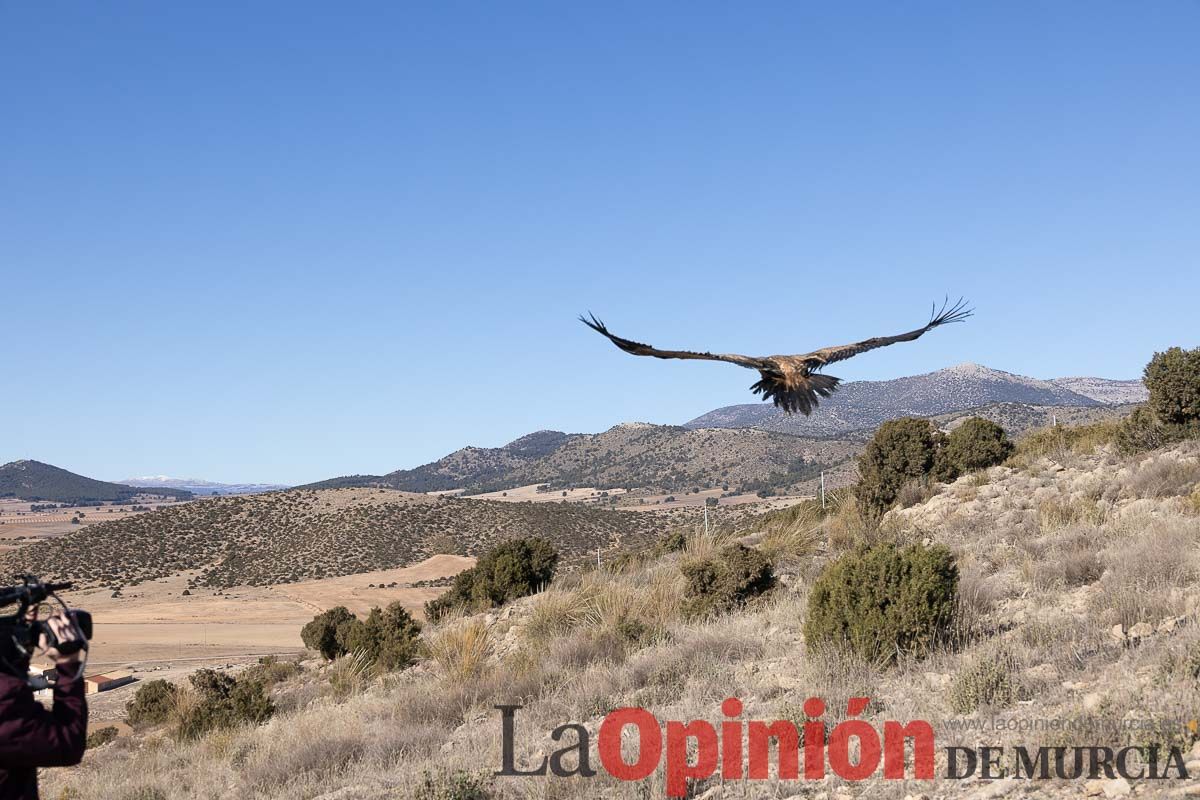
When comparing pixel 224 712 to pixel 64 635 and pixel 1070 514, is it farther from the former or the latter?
pixel 1070 514

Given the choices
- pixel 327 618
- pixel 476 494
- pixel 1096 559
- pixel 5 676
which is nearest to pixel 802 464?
pixel 476 494

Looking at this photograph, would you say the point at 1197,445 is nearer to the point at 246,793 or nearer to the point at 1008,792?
the point at 1008,792

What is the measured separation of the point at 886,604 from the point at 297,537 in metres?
66.9

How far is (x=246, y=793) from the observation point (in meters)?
6.74

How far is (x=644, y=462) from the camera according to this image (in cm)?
12594

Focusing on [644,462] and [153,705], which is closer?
[153,705]

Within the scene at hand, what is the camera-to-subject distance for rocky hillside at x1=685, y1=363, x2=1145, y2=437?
151m

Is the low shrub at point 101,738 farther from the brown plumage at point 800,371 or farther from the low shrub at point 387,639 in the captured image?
the brown plumage at point 800,371

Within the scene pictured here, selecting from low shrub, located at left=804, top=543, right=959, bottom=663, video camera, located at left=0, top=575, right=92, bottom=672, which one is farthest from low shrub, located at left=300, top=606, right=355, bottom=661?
video camera, located at left=0, top=575, right=92, bottom=672

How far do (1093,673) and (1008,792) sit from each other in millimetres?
1993

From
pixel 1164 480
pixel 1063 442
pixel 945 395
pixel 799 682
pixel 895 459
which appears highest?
pixel 945 395

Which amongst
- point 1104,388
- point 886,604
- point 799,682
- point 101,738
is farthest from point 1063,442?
point 1104,388

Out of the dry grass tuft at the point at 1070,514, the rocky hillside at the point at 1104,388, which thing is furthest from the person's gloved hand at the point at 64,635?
the rocky hillside at the point at 1104,388

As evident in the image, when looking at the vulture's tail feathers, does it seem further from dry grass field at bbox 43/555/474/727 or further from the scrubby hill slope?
dry grass field at bbox 43/555/474/727
